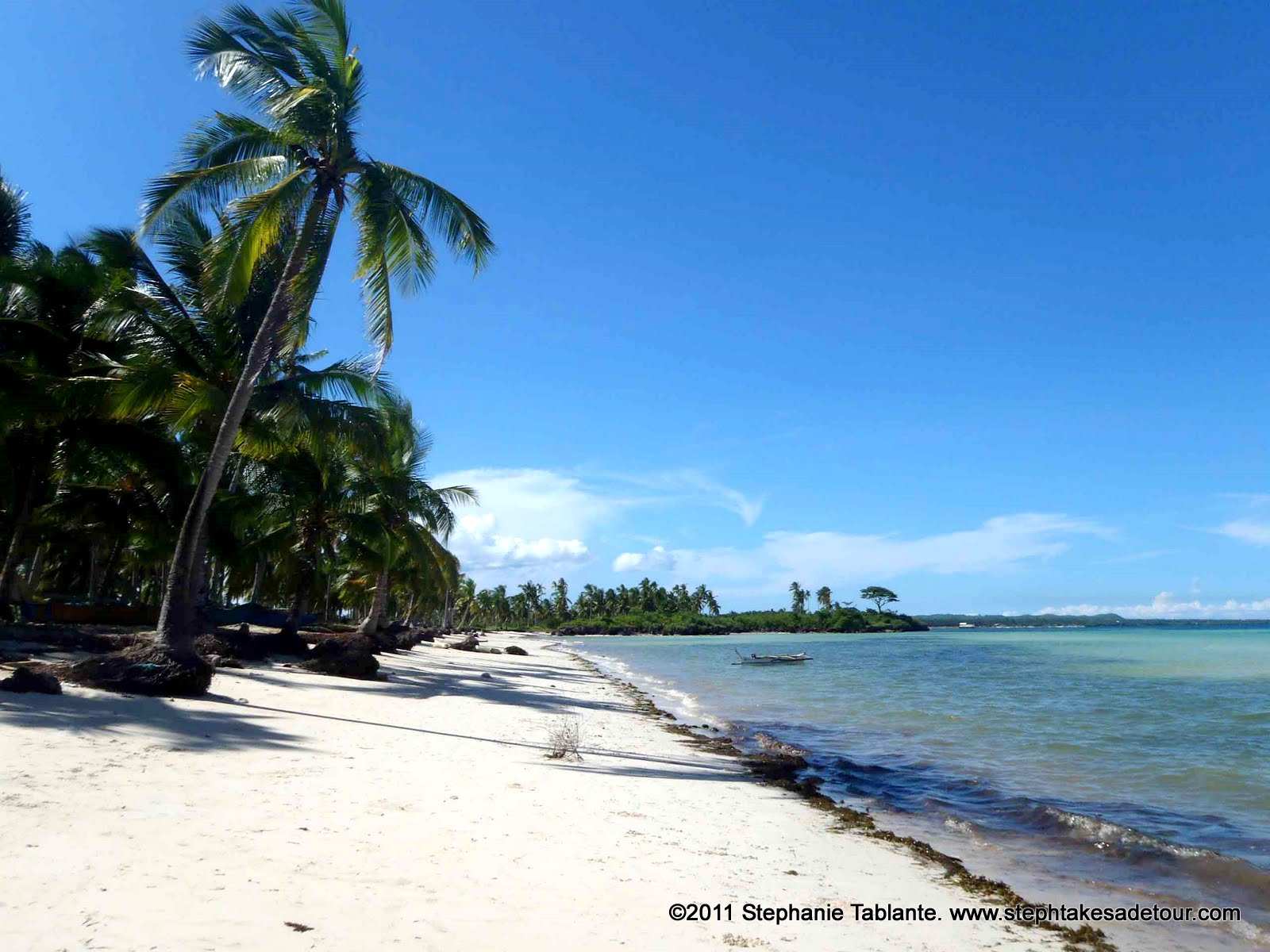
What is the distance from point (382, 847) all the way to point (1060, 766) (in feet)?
43.6

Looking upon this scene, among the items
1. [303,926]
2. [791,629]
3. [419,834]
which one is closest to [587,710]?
[419,834]

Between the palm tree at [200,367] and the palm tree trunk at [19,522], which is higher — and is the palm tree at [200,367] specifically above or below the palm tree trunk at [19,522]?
above

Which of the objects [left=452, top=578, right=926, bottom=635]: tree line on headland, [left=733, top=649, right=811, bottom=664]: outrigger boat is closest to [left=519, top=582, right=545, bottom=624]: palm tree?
[left=452, top=578, right=926, bottom=635]: tree line on headland

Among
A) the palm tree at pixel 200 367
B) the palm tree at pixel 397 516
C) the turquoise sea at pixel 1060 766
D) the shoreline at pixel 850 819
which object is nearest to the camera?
the shoreline at pixel 850 819

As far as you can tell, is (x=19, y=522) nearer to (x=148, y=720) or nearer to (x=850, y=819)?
(x=148, y=720)

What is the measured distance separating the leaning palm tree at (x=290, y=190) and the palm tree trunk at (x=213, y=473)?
0.08 ft

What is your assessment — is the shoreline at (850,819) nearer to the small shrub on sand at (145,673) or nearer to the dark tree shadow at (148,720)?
the dark tree shadow at (148,720)

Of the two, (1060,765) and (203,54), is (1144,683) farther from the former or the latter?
(203,54)

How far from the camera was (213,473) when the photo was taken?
12078 millimetres

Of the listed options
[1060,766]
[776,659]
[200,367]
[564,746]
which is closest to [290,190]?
[200,367]

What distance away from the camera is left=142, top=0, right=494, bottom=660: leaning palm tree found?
1227 centimetres

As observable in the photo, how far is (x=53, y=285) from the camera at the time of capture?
16.1 meters

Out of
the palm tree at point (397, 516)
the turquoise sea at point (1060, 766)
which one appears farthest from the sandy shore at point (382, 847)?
the palm tree at point (397, 516)

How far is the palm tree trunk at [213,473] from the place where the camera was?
38.1 feet
